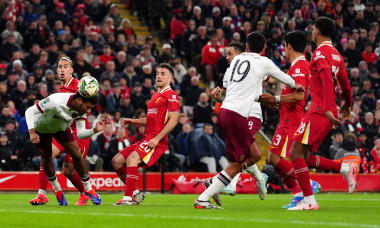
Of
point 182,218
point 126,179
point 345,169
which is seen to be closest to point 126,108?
point 126,179

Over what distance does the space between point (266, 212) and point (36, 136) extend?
3882mm

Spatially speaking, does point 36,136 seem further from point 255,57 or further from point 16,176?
point 16,176

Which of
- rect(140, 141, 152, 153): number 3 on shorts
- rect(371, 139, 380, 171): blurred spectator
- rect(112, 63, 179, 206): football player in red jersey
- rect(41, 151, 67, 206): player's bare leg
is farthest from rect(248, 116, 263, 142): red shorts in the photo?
rect(371, 139, 380, 171): blurred spectator

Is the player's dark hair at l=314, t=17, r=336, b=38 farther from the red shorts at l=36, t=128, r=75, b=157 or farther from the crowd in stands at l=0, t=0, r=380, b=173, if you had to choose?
the crowd in stands at l=0, t=0, r=380, b=173

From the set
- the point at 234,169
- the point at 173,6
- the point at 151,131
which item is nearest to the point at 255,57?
the point at 234,169

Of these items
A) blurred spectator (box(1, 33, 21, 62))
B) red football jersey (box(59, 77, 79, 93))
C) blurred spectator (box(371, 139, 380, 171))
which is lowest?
blurred spectator (box(371, 139, 380, 171))

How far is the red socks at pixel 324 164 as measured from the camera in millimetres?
12555

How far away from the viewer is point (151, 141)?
40.7 feet

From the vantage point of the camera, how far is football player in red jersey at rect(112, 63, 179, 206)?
1245cm

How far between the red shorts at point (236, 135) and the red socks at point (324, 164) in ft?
6.28

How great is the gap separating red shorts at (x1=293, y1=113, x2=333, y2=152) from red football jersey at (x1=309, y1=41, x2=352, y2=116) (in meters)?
0.11

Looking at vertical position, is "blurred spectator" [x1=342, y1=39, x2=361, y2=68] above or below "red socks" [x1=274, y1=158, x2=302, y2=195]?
above

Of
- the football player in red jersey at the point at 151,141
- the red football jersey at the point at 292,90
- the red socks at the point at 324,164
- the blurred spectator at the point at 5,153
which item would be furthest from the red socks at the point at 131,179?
the blurred spectator at the point at 5,153

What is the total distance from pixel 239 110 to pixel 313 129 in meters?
1.09
